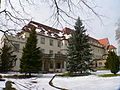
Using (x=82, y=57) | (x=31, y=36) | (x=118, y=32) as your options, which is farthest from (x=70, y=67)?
(x=118, y=32)

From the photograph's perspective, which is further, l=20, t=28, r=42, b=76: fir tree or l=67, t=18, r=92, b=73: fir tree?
l=67, t=18, r=92, b=73: fir tree

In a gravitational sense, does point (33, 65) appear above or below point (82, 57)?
below

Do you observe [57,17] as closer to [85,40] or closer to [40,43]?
[85,40]

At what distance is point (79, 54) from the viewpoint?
1867 cm

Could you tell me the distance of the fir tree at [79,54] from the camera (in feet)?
59.6

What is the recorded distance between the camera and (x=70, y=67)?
18328 millimetres

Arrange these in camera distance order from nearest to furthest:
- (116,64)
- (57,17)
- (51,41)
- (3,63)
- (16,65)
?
(57,17), (116,64), (3,63), (16,65), (51,41)

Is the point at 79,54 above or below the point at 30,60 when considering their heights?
above

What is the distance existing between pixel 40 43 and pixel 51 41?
350cm

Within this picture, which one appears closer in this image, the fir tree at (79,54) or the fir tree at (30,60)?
the fir tree at (30,60)

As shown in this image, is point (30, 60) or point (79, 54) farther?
point (79, 54)

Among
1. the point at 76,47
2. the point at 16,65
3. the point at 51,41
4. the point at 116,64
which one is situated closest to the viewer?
the point at 116,64

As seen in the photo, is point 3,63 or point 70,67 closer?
point 70,67

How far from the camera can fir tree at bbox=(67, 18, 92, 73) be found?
A: 59.6 feet
